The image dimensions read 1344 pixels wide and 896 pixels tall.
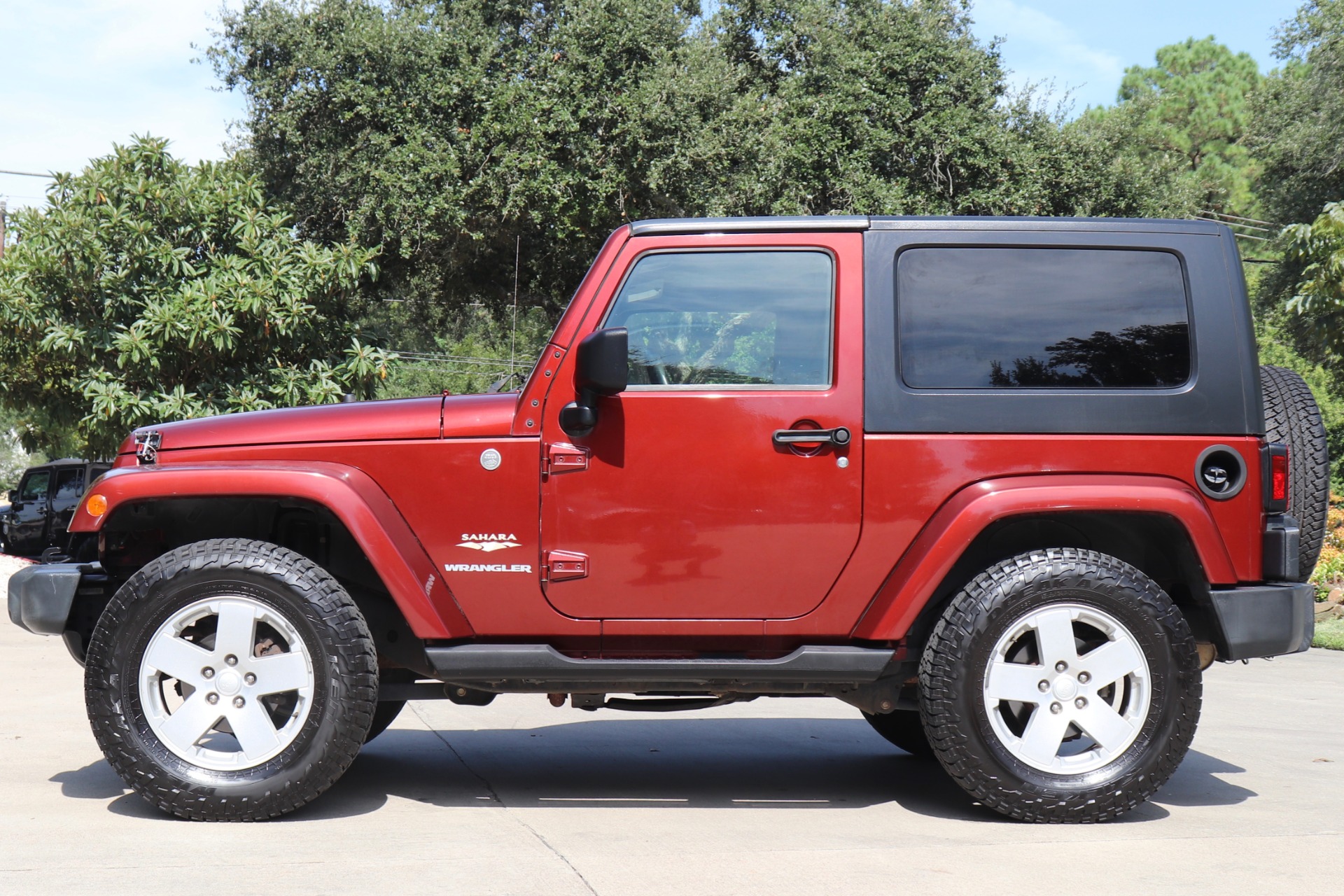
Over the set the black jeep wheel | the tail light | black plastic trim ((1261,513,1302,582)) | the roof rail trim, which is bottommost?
the black jeep wheel

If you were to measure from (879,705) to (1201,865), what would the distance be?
1211 mm

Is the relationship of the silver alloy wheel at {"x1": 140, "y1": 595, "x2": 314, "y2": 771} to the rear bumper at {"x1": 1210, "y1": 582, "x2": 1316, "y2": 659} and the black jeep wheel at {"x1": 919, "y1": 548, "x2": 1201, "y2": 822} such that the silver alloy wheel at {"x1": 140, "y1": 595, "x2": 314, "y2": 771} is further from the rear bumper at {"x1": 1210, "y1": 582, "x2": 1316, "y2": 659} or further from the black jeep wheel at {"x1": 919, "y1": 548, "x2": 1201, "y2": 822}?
the rear bumper at {"x1": 1210, "y1": 582, "x2": 1316, "y2": 659}

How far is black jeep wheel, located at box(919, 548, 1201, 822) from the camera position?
4371mm

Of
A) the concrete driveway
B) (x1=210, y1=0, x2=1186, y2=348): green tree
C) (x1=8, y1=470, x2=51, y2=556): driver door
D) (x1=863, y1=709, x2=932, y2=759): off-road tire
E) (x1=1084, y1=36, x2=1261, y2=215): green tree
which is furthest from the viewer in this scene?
(x1=1084, y1=36, x2=1261, y2=215): green tree

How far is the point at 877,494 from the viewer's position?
441 cm

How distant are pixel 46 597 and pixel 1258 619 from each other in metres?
4.21

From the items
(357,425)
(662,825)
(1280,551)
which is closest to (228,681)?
(357,425)

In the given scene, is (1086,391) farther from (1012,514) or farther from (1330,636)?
(1330,636)

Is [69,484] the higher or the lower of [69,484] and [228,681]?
the lower

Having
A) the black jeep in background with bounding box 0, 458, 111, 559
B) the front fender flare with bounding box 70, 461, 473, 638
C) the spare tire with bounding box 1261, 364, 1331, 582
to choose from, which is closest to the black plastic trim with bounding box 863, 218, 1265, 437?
the spare tire with bounding box 1261, 364, 1331, 582

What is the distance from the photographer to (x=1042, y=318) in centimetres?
456

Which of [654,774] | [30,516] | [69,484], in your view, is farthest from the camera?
[30,516]

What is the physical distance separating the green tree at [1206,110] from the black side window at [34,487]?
108 feet

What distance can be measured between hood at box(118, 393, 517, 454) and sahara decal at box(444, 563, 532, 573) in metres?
0.45
